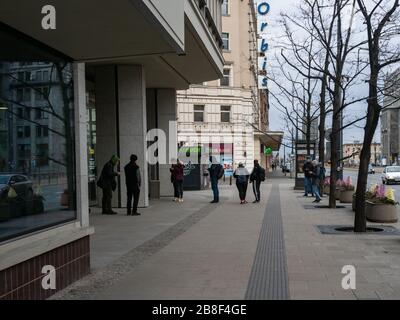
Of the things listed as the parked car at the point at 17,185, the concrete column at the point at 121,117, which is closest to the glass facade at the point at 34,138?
the parked car at the point at 17,185

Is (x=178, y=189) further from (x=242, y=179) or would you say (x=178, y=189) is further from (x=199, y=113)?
(x=199, y=113)

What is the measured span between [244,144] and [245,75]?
21.0 ft

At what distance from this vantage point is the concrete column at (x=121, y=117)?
57.6 feet

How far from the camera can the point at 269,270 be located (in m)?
7.63

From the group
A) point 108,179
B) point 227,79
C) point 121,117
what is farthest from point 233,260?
point 227,79

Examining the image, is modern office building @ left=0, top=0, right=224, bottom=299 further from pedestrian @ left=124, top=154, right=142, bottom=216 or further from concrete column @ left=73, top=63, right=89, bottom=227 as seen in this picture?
pedestrian @ left=124, top=154, right=142, bottom=216

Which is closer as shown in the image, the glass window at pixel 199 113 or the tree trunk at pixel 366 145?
the tree trunk at pixel 366 145

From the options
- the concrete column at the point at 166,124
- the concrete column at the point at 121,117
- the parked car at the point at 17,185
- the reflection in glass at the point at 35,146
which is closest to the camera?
the parked car at the point at 17,185

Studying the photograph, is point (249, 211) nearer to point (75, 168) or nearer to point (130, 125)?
point (130, 125)

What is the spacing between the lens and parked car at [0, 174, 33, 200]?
5.95m

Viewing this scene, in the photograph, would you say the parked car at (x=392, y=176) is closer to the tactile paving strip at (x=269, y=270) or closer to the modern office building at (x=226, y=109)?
the modern office building at (x=226, y=109)

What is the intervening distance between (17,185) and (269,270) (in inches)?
140

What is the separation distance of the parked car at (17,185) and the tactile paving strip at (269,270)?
2793mm
